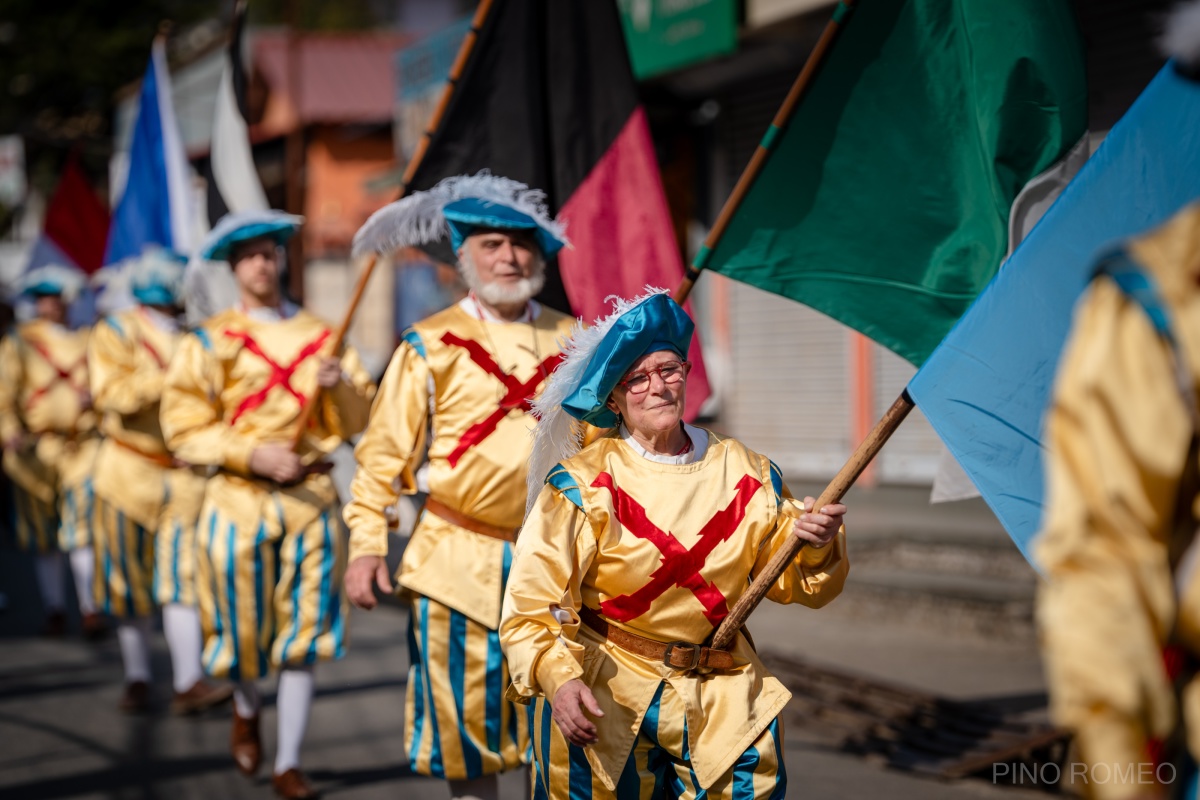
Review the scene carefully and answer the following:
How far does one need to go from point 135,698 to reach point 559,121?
12.8 ft

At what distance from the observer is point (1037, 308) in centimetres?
305

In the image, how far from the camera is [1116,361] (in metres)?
1.87

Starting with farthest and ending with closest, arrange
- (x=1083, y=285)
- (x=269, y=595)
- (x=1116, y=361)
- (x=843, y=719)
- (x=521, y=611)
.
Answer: (x=843, y=719) → (x=269, y=595) → (x=521, y=611) → (x=1083, y=285) → (x=1116, y=361)

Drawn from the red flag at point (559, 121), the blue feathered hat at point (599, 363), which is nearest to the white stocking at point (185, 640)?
the red flag at point (559, 121)

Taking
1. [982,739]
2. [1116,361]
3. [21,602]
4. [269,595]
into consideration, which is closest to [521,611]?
[1116,361]

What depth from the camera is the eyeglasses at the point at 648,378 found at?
10.9 feet

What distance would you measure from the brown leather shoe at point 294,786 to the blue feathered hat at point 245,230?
85.0 inches

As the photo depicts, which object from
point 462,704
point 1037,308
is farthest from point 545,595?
point 462,704

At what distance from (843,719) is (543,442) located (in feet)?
11.4

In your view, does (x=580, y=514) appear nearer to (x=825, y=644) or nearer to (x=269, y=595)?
(x=269, y=595)

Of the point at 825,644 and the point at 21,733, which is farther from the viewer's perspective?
A: the point at 825,644

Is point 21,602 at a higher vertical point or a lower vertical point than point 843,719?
lower

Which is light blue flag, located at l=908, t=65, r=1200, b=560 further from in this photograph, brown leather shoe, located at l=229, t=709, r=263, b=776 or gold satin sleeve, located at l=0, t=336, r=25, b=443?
gold satin sleeve, located at l=0, t=336, r=25, b=443

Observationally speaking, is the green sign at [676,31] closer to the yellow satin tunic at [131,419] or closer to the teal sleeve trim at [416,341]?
the yellow satin tunic at [131,419]
